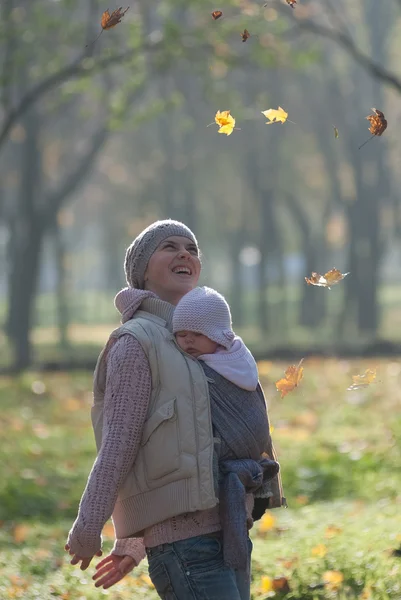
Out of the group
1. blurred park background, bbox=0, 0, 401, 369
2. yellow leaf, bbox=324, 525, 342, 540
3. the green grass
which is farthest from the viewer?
blurred park background, bbox=0, 0, 401, 369

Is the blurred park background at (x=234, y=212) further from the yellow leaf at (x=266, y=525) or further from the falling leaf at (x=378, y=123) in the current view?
the falling leaf at (x=378, y=123)

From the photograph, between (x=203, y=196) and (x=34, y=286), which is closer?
(x=34, y=286)

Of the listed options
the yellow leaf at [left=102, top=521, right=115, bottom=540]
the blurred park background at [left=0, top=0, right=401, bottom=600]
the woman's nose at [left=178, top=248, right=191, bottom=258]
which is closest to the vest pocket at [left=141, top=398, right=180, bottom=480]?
the woman's nose at [left=178, top=248, right=191, bottom=258]

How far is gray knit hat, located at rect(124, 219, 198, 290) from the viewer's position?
13.8ft

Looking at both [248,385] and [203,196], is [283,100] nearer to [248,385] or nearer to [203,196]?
[203,196]

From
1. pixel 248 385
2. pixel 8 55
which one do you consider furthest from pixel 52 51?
pixel 248 385

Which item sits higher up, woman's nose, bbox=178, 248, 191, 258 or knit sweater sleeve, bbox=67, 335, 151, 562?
woman's nose, bbox=178, 248, 191, 258

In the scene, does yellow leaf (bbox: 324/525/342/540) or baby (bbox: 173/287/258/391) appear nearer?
baby (bbox: 173/287/258/391)

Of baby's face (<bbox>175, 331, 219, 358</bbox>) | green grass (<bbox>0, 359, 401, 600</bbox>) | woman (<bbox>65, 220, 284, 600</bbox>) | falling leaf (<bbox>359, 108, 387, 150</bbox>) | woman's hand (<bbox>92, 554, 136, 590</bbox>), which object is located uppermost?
falling leaf (<bbox>359, 108, 387, 150</bbox>)

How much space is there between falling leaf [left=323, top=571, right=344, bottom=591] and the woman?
2.43 m

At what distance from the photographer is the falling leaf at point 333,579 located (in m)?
6.29

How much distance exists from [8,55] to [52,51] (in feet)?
13.1

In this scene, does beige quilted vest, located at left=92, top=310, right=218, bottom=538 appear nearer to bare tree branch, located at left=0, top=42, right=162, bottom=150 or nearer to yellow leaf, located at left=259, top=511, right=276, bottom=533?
yellow leaf, located at left=259, top=511, right=276, bottom=533

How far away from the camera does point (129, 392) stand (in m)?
3.87
